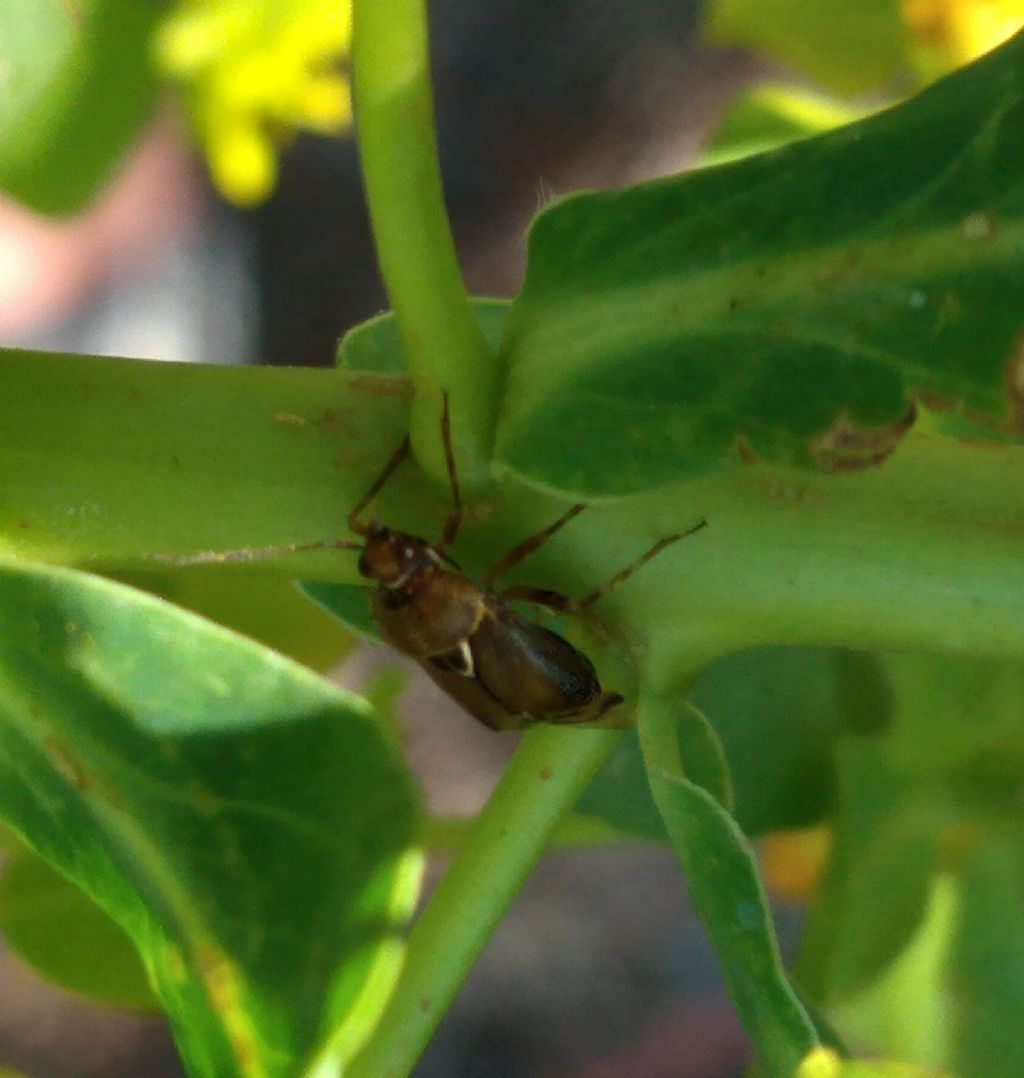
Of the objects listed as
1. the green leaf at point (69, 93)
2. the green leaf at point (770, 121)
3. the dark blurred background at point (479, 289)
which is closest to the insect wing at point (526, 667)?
Answer: the green leaf at point (770, 121)

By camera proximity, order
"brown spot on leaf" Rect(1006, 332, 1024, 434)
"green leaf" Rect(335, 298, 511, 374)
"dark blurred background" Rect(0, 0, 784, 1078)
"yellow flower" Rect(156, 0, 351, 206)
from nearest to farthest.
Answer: "brown spot on leaf" Rect(1006, 332, 1024, 434)
"green leaf" Rect(335, 298, 511, 374)
"yellow flower" Rect(156, 0, 351, 206)
"dark blurred background" Rect(0, 0, 784, 1078)

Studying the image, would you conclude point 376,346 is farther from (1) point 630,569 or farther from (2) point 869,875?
(2) point 869,875

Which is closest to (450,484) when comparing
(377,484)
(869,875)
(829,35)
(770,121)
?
(377,484)

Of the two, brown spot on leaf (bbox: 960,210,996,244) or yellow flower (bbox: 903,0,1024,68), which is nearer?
brown spot on leaf (bbox: 960,210,996,244)

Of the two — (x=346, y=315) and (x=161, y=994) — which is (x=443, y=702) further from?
(x=161, y=994)

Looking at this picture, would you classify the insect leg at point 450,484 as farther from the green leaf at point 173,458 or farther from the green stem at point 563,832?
the green stem at point 563,832

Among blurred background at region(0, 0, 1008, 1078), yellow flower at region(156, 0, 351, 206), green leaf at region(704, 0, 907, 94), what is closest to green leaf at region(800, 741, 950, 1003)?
green leaf at region(704, 0, 907, 94)

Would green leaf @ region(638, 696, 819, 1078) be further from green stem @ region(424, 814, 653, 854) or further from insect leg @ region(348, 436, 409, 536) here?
green stem @ region(424, 814, 653, 854)
